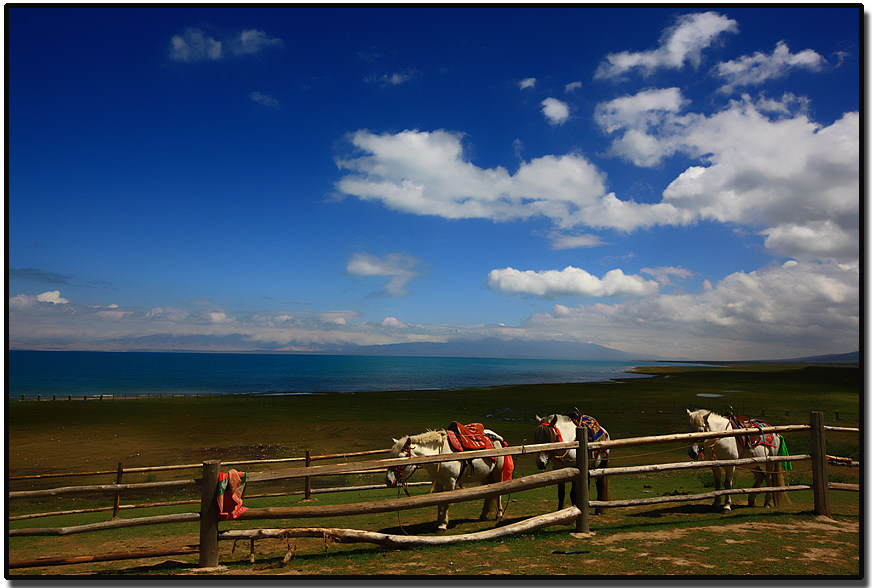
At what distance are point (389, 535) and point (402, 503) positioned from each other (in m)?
0.37

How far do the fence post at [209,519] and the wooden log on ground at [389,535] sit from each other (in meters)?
0.11

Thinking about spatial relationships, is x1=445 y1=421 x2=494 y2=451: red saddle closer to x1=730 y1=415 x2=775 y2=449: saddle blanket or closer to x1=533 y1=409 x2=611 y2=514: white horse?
x1=533 y1=409 x2=611 y2=514: white horse

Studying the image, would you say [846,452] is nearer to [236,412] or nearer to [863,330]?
[863,330]

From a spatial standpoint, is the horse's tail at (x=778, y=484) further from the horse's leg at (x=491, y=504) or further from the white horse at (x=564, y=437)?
the horse's leg at (x=491, y=504)

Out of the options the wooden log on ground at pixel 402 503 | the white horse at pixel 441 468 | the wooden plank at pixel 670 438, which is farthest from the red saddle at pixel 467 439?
the wooden plank at pixel 670 438

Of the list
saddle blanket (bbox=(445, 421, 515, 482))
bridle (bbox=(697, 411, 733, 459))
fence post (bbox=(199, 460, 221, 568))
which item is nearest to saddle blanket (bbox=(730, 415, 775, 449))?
bridle (bbox=(697, 411, 733, 459))

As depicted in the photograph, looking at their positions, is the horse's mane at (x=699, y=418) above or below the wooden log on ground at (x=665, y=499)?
above

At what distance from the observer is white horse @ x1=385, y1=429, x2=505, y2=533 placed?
640cm

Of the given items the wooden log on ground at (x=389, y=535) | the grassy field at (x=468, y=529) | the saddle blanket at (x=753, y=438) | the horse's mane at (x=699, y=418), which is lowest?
the grassy field at (x=468, y=529)

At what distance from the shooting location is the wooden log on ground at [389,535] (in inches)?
196

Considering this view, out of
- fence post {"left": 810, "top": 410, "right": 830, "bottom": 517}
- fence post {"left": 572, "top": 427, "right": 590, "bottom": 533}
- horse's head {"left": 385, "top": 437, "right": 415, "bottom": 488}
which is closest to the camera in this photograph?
fence post {"left": 572, "top": 427, "right": 590, "bottom": 533}

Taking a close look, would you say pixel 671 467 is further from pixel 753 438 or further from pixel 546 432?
pixel 753 438

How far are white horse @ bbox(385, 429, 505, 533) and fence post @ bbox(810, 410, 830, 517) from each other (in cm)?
447

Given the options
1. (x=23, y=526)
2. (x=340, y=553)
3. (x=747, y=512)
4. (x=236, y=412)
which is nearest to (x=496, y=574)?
(x=340, y=553)
